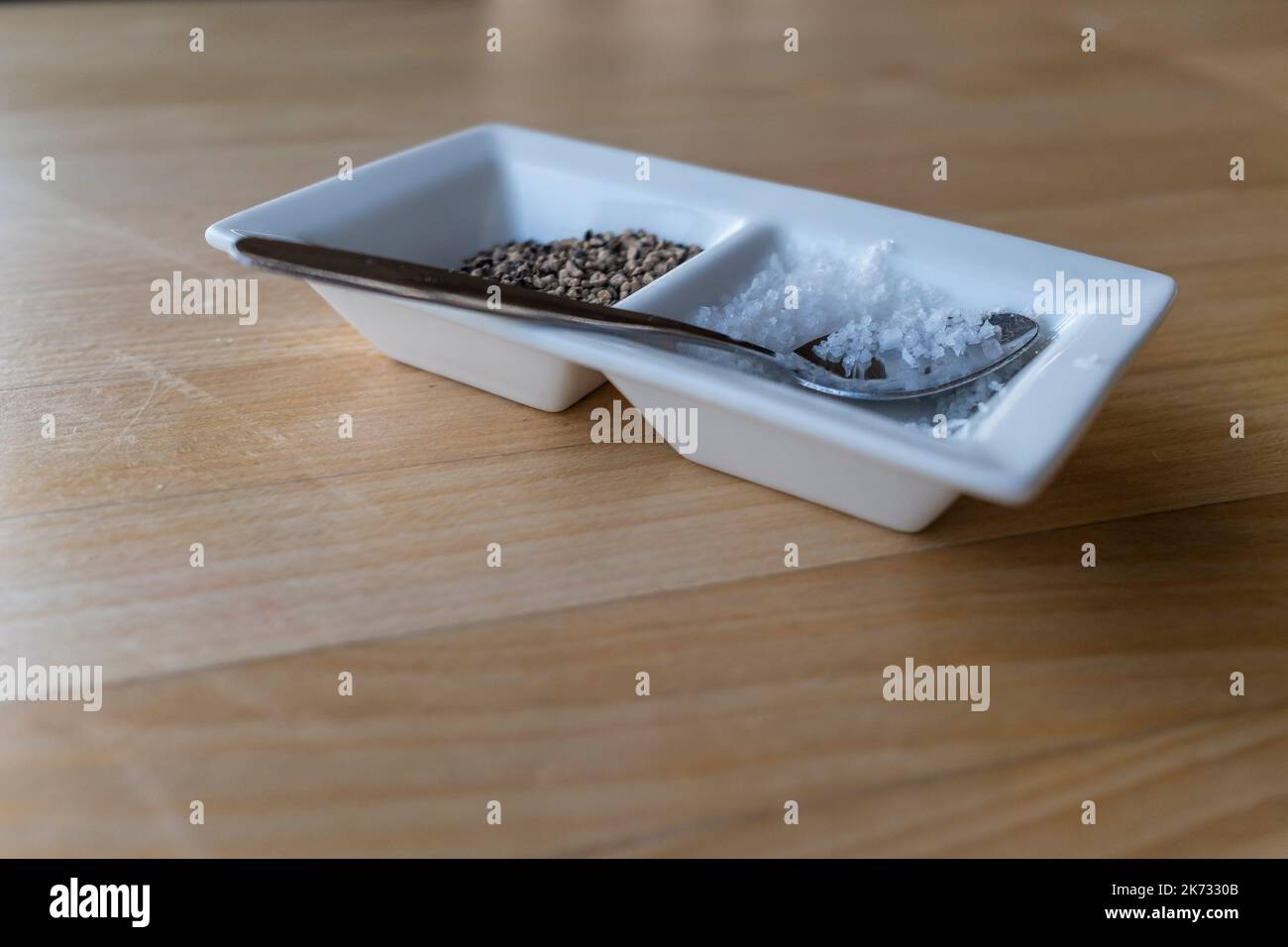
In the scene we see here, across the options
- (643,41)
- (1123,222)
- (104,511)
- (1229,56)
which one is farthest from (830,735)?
(1229,56)

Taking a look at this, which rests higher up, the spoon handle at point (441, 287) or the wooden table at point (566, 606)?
the spoon handle at point (441, 287)

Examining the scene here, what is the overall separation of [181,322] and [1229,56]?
1303 mm

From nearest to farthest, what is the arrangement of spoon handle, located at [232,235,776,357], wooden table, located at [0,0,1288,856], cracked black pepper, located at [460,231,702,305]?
wooden table, located at [0,0,1288,856] < spoon handle, located at [232,235,776,357] < cracked black pepper, located at [460,231,702,305]

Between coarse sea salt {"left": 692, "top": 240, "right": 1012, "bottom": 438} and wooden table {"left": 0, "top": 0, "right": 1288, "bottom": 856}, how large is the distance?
0.27 ft

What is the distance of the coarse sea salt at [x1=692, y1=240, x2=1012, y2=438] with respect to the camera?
23.3 inches

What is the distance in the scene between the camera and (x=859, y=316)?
2.15 ft

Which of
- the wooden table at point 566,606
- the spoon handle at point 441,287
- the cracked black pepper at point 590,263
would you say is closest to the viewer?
the wooden table at point 566,606

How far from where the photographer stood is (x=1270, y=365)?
2.37ft

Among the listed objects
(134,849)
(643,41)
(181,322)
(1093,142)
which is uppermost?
(643,41)

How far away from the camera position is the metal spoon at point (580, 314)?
562mm

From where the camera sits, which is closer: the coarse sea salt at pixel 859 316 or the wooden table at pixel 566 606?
the wooden table at pixel 566 606

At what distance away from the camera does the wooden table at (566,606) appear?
0.43 metres

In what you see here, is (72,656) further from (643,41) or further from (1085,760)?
(643,41)

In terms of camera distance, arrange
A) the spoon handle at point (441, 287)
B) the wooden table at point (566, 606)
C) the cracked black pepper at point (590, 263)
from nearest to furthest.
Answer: the wooden table at point (566, 606) < the spoon handle at point (441, 287) < the cracked black pepper at point (590, 263)
